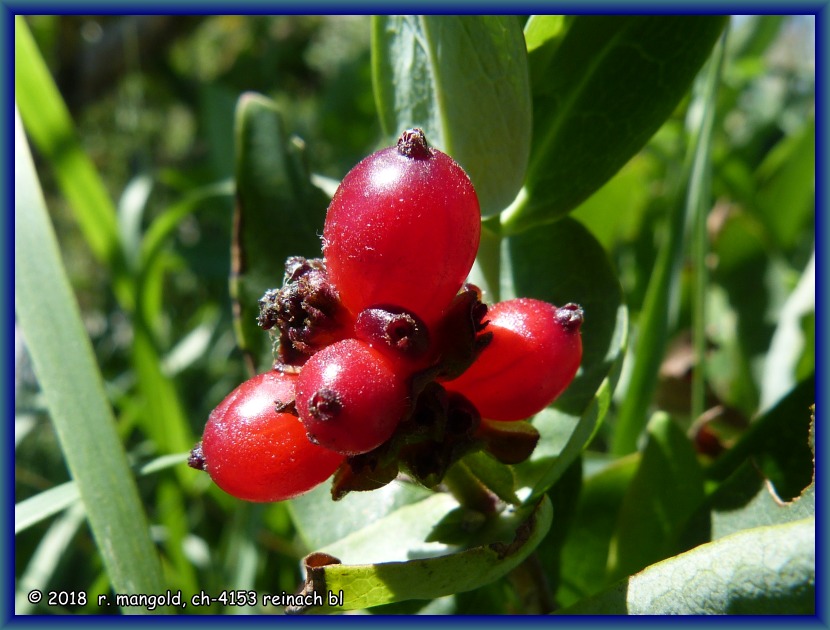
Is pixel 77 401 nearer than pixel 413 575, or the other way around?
pixel 413 575

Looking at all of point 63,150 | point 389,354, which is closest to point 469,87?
point 389,354

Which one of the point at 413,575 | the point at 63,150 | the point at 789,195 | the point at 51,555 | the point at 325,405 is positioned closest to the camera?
the point at 325,405

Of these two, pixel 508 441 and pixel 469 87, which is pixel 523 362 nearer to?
pixel 508 441

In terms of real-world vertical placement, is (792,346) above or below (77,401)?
below

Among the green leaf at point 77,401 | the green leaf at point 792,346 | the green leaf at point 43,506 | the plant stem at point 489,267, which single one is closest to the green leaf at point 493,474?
the plant stem at point 489,267

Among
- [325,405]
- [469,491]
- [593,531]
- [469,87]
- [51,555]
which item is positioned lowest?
[51,555]

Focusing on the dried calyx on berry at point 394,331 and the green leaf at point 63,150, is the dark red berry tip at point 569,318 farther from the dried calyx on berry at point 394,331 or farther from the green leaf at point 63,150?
the green leaf at point 63,150

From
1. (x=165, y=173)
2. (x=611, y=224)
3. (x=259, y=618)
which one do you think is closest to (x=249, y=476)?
(x=259, y=618)
